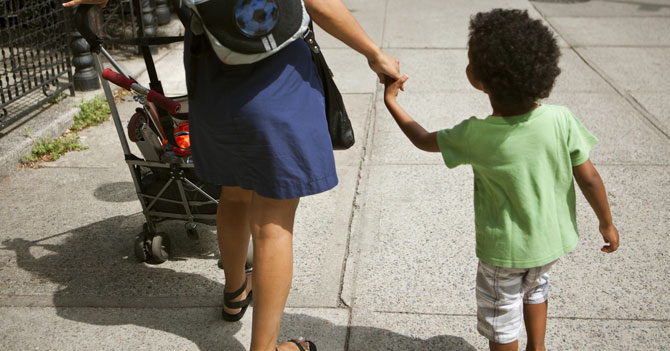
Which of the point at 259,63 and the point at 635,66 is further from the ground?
the point at 259,63

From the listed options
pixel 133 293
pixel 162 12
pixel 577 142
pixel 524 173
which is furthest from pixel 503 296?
pixel 162 12

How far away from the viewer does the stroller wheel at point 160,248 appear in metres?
3.45

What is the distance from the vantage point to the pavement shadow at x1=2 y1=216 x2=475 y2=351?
295cm

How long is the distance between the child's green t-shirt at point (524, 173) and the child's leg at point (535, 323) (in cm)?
29

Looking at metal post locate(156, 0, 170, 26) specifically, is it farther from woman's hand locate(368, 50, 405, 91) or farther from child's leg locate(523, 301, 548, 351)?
child's leg locate(523, 301, 548, 351)

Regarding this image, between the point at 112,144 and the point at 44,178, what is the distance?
0.69 meters

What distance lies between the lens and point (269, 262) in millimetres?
2465

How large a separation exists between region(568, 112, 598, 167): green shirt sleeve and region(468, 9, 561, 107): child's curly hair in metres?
0.15

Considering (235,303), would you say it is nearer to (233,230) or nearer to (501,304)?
(233,230)

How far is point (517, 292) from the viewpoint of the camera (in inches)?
94.3

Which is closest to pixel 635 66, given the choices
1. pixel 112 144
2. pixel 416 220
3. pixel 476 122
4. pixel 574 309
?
pixel 416 220

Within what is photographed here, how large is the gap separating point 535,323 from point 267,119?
1.20m

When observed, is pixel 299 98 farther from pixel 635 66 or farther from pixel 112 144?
pixel 635 66

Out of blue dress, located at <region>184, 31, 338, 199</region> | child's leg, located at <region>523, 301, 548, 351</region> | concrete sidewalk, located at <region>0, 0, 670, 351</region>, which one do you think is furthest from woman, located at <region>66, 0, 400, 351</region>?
child's leg, located at <region>523, 301, 548, 351</region>
